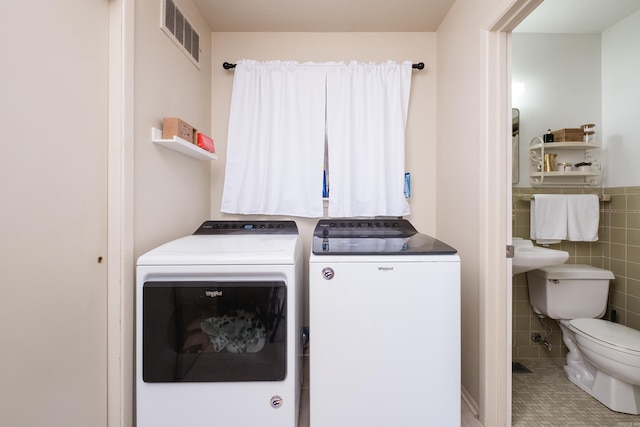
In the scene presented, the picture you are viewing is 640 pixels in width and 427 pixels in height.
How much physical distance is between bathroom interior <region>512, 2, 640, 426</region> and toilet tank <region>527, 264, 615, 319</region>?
20 centimetres

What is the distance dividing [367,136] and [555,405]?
6.75 feet

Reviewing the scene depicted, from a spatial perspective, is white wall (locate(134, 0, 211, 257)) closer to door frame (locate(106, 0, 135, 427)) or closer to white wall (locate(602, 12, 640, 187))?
door frame (locate(106, 0, 135, 427))

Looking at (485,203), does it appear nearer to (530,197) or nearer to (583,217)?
(530,197)

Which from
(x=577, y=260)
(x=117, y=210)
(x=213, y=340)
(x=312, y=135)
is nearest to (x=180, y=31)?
(x=312, y=135)

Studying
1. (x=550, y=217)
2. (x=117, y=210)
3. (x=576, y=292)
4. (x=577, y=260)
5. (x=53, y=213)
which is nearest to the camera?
(x=53, y=213)

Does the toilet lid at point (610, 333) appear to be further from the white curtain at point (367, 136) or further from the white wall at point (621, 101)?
the white curtain at point (367, 136)

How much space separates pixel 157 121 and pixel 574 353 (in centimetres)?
303

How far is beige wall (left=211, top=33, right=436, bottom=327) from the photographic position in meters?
2.06

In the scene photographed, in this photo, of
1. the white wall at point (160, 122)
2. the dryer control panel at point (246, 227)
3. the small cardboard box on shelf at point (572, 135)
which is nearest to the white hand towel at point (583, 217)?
the small cardboard box on shelf at point (572, 135)

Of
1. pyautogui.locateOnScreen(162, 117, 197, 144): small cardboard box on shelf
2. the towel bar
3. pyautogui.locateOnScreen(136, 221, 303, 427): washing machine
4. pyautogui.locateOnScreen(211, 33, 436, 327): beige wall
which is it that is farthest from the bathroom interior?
pyautogui.locateOnScreen(162, 117, 197, 144): small cardboard box on shelf

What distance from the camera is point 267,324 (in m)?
1.19

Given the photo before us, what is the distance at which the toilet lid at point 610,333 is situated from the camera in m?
1.49

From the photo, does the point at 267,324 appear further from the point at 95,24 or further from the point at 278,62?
the point at 278,62

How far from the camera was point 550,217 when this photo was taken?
2018 millimetres
